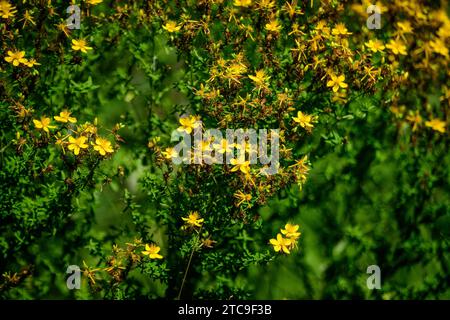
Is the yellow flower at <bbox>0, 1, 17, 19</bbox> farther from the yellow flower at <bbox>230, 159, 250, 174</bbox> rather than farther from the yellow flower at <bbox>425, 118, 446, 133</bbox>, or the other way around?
the yellow flower at <bbox>425, 118, 446, 133</bbox>

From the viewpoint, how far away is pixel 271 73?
346 centimetres

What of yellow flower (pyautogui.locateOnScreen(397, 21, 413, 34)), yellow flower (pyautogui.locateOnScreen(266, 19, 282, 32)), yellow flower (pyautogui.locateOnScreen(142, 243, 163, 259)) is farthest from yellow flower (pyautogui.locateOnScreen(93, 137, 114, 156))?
yellow flower (pyautogui.locateOnScreen(397, 21, 413, 34))

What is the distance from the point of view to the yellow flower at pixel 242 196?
120 inches

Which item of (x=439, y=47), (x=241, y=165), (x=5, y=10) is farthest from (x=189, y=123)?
(x=439, y=47)

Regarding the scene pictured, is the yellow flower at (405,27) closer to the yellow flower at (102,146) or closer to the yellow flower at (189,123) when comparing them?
the yellow flower at (189,123)

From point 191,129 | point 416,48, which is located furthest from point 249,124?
point 416,48

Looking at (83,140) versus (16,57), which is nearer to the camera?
(83,140)

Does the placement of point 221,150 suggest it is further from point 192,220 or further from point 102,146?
point 102,146

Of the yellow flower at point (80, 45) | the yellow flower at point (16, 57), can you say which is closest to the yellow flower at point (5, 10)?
the yellow flower at point (16, 57)

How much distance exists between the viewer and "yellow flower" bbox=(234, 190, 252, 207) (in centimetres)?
304

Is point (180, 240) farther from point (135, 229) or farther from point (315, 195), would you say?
point (315, 195)

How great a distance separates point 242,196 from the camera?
120 inches

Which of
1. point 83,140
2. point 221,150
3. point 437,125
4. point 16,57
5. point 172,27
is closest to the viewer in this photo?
point 221,150
